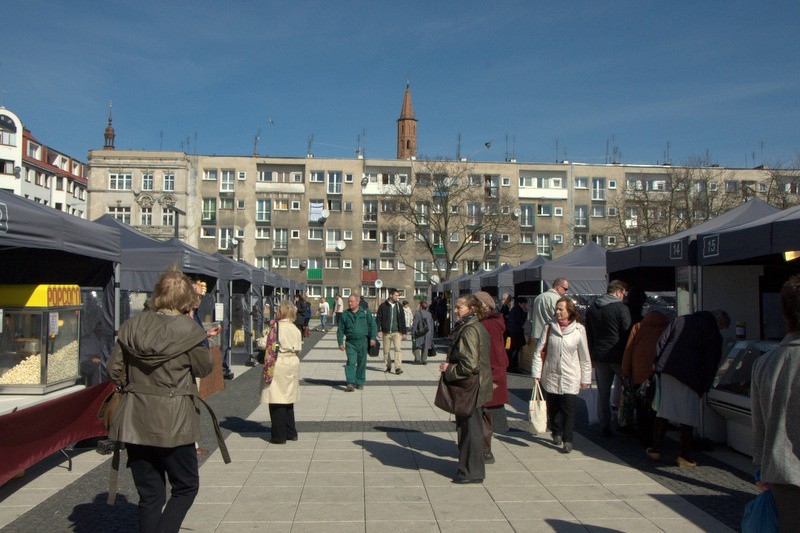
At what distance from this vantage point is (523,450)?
8.44 metres

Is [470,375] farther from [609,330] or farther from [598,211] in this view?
[598,211]

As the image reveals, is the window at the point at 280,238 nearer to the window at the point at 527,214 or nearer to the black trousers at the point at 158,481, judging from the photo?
the window at the point at 527,214

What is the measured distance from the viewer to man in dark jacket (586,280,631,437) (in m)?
9.16

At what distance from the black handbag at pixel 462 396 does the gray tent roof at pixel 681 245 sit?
3590 millimetres

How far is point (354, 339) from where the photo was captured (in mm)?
13531

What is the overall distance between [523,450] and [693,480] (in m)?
1.95

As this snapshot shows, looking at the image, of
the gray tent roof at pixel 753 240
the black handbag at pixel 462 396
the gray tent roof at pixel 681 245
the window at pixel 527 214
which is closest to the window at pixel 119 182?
the window at pixel 527 214

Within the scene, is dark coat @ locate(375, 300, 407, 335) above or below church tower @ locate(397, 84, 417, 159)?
below

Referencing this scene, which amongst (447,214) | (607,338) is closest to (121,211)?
(447,214)

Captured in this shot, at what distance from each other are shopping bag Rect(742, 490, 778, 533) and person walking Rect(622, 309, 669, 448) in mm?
5057

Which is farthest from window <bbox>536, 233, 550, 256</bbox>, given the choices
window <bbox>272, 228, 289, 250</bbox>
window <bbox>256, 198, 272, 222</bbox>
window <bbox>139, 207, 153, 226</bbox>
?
window <bbox>139, 207, 153, 226</bbox>

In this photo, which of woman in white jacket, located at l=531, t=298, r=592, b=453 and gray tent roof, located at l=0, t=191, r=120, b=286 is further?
woman in white jacket, located at l=531, t=298, r=592, b=453

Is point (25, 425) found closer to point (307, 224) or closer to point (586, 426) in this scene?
point (586, 426)

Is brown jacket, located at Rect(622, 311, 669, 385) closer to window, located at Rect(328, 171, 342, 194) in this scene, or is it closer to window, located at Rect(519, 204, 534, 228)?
window, located at Rect(328, 171, 342, 194)
